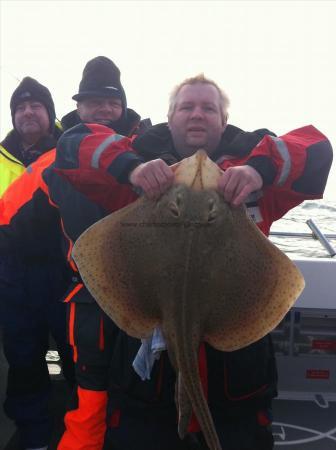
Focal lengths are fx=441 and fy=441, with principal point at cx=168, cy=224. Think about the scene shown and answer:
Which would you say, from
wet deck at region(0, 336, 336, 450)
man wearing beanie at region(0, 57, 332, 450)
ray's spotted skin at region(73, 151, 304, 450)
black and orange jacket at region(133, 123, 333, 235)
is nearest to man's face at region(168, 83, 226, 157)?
man wearing beanie at region(0, 57, 332, 450)

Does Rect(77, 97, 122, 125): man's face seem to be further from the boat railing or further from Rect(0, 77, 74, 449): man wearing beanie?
the boat railing

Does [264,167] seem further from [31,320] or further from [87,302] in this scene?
[31,320]

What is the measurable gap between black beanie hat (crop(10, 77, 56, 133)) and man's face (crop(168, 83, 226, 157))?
2.00m

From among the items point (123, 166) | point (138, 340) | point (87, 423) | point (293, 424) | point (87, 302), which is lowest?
point (293, 424)

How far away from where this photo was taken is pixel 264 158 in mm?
2074

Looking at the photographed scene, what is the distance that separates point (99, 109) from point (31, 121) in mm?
851

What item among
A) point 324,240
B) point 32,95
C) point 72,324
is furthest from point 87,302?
point 324,240

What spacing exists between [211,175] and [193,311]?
574 millimetres

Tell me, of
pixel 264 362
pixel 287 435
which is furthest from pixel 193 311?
pixel 287 435

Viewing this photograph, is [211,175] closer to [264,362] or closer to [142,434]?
[264,362]

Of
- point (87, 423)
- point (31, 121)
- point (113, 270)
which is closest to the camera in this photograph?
point (113, 270)

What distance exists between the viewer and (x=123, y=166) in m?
2.09

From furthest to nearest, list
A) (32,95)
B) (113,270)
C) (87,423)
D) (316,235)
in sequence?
(316,235) → (32,95) → (87,423) → (113,270)

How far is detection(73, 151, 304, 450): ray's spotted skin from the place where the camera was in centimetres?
180
